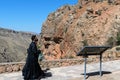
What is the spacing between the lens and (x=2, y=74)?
40.4 ft

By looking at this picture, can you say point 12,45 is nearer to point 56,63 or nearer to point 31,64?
point 56,63

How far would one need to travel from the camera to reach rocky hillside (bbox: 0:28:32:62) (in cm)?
12011

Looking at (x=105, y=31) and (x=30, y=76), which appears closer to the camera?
(x=30, y=76)

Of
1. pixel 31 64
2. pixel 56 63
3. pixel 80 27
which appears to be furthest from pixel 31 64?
pixel 80 27

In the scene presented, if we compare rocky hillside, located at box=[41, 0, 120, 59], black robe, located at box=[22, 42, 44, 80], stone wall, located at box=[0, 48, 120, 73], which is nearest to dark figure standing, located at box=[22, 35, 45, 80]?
black robe, located at box=[22, 42, 44, 80]

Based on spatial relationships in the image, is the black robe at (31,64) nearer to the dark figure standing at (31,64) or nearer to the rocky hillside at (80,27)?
the dark figure standing at (31,64)

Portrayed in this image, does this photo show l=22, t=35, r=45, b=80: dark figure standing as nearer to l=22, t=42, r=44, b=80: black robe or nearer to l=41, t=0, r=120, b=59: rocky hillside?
l=22, t=42, r=44, b=80: black robe

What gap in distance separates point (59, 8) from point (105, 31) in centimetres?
1268

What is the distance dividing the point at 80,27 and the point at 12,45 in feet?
391

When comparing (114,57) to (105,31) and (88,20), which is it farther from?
(88,20)

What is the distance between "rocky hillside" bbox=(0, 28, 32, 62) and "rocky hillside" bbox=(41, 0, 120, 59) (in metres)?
72.1

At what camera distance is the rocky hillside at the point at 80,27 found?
94.8 feet

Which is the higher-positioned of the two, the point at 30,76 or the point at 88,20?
the point at 88,20

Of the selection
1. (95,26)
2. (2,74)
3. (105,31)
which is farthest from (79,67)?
(95,26)
